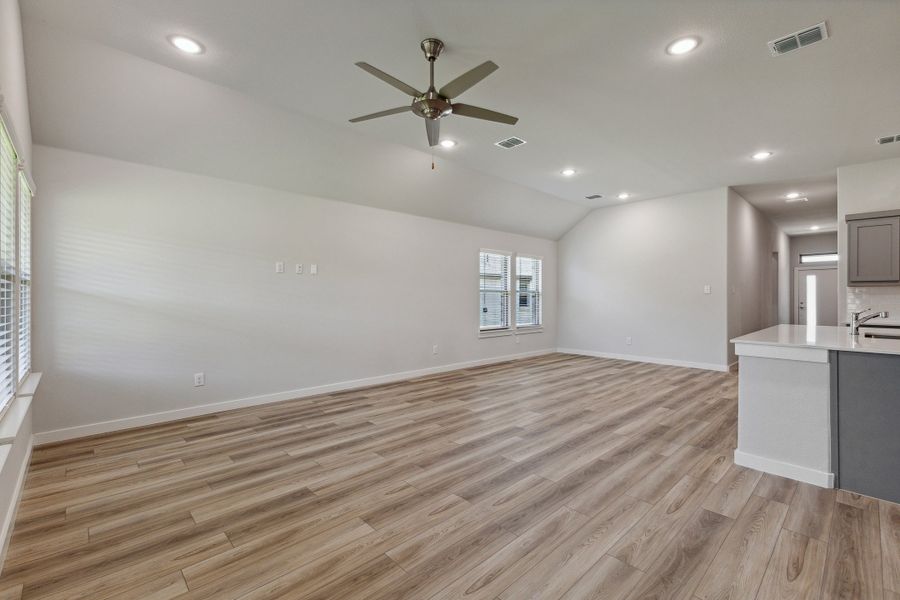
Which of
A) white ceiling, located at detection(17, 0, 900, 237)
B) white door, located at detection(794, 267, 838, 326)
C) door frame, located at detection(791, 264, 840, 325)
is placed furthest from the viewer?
door frame, located at detection(791, 264, 840, 325)

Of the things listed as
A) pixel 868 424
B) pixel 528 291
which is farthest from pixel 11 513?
pixel 528 291

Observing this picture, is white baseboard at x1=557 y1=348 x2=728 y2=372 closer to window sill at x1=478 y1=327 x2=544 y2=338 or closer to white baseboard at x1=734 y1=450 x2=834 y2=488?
window sill at x1=478 y1=327 x2=544 y2=338

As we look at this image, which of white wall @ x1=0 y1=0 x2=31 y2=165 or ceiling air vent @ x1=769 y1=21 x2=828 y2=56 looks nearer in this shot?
white wall @ x1=0 y1=0 x2=31 y2=165

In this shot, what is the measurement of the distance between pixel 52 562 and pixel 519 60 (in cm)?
398

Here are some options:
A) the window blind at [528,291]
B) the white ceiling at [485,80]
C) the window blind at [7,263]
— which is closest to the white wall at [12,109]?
the window blind at [7,263]

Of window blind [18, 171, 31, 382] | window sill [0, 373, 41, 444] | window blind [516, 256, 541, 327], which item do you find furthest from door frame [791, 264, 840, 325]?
window blind [18, 171, 31, 382]

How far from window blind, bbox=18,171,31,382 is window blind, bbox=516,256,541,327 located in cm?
649

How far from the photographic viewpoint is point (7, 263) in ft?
7.34

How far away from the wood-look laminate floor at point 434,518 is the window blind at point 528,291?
412cm

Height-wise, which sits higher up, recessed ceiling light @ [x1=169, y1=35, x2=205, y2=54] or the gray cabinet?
recessed ceiling light @ [x1=169, y1=35, x2=205, y2=54]

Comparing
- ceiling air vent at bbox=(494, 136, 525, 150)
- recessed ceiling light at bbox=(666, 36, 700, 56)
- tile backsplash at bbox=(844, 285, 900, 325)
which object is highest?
ceiling air vent at bbox=(494, 136, 525, 150)

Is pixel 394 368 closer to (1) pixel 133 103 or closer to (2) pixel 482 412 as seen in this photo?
(2) pixel 482 412

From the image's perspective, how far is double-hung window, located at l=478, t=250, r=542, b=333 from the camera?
7.07m

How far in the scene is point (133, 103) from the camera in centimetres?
324
